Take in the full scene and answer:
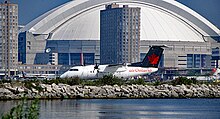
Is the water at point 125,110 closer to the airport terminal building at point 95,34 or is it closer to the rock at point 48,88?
the rock at point 48,88

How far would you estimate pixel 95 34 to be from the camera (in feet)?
614

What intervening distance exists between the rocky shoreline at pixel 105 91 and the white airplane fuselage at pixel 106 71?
88.8 ft

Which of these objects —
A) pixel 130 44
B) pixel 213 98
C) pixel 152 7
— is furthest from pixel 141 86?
pixel 152 7

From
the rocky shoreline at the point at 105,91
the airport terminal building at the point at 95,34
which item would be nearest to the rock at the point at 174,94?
the rocky shoreline at the point at 105,91

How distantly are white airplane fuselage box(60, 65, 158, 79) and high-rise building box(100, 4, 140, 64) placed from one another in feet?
243

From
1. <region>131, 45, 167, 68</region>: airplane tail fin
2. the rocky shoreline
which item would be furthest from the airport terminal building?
the rocky shoreline

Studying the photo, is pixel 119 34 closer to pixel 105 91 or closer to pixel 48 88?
pixel 105 91

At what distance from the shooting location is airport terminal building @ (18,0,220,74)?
182500 millimetres

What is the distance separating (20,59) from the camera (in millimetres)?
190875

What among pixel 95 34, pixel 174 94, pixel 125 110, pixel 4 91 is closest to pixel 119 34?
pixel 95 34

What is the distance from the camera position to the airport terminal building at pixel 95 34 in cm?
18250

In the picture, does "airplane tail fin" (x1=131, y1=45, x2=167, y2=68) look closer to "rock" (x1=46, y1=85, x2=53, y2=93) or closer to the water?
"rock" (x1=46, y1=85, x2=53, y2=93)

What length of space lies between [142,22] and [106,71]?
86897mm

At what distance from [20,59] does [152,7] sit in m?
32.6
